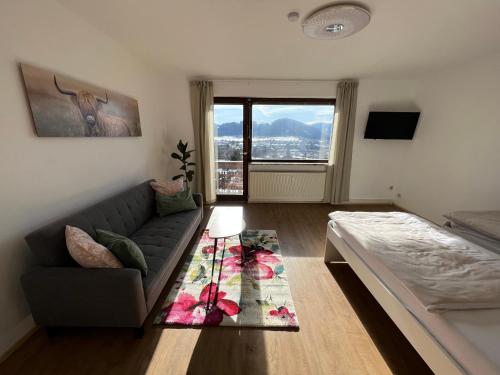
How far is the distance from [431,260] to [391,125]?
10.2ft

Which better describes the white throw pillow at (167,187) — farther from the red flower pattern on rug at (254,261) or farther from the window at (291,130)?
the window at (291,130)

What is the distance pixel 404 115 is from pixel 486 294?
3519mm

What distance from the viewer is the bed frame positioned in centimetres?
95

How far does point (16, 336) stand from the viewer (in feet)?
4.52

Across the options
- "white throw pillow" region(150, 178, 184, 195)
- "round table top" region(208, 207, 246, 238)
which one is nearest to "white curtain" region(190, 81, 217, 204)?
"white throw pillow" region(150, 178, 184, 195)

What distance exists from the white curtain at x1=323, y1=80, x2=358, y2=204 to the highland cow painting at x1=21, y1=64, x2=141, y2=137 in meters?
3.49

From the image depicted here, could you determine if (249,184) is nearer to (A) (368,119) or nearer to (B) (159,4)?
(A) (368,119)

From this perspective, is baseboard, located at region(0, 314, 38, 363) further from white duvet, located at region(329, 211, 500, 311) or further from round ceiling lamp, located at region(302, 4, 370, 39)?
round ceiling lamp, located at region(302, 4, 370, 39)

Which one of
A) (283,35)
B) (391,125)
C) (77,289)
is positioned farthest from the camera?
(391,125)

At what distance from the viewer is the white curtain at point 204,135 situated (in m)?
3.64

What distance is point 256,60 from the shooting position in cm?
280

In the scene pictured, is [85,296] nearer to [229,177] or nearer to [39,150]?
[39,150]

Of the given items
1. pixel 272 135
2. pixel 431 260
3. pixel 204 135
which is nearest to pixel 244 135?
pixel 272 135

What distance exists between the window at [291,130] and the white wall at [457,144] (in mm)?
1579
